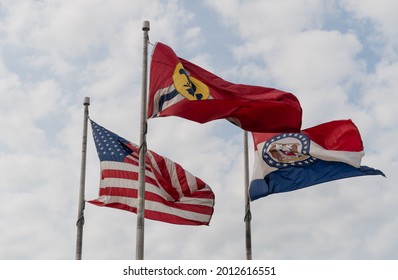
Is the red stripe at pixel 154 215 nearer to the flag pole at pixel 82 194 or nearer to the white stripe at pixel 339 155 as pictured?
the flag pole at pixel 82 194

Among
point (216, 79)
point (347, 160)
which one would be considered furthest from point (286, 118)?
point (347, 160)

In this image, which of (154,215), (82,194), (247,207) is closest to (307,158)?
(247,207)

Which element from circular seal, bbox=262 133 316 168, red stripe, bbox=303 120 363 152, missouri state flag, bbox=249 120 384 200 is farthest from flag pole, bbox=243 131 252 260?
red stripe, bbox=303 120 363 152

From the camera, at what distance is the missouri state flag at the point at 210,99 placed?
21.5m

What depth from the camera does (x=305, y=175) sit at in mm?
26047

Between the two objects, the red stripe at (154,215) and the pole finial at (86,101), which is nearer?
the red stripe at (154,215)

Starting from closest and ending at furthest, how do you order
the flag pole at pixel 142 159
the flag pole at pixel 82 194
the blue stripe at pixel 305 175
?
the flag pole at pixel 142 159 < the flag pole at pixel 82 194 < the blue stripe at pixel 305 175

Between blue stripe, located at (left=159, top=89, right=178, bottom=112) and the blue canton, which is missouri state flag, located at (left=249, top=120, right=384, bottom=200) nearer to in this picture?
the blue canton

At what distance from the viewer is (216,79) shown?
76.3 feet

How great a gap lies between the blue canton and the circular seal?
5.08 m

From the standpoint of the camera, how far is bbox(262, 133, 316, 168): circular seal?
86.4ft

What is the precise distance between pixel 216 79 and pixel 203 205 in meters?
5.25

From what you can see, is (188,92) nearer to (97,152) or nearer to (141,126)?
(141,126)

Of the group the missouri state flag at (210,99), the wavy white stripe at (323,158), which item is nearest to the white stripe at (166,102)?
the missouri state flag at (210,99)
